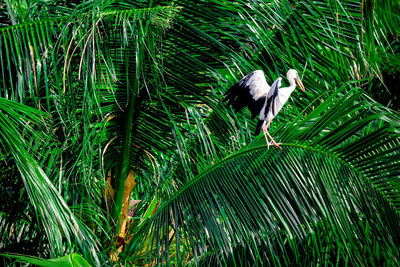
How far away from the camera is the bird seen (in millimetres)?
3053

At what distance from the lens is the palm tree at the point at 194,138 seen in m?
2.72

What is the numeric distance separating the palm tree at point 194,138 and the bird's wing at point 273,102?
129mm

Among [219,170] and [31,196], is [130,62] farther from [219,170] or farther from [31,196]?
[31,196]

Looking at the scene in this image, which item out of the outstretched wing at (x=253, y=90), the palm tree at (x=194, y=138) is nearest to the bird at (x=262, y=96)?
the outstretched wing at (x=253, y=90)

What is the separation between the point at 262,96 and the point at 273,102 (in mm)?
178

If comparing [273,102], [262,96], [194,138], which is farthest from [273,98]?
[194,138]

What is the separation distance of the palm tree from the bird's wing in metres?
0.13

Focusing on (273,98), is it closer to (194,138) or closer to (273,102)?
(273,102)

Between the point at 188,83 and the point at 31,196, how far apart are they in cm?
170

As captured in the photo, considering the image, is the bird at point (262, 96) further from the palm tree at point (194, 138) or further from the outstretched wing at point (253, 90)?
the palm tree at point (194, 138)

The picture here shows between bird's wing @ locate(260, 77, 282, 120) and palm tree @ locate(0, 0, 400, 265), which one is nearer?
palm tree @ locate(0, 0, 400, 265)

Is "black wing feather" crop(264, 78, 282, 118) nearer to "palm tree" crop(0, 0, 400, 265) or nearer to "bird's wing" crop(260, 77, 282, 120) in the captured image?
"bird's wing" crop(260, 77, 282, 120)

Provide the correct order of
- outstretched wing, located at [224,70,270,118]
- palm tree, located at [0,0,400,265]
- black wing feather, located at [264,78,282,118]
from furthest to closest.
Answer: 1. outstretched wing, located at [224,70,270,118]
2. black wing feather, located at [264,78,282,118]
3. palm tree, located at [0,0,400,265]

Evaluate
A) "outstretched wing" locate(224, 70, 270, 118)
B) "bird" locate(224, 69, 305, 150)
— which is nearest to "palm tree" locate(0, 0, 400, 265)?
"bird" locate(224, 69, 305, 150)
